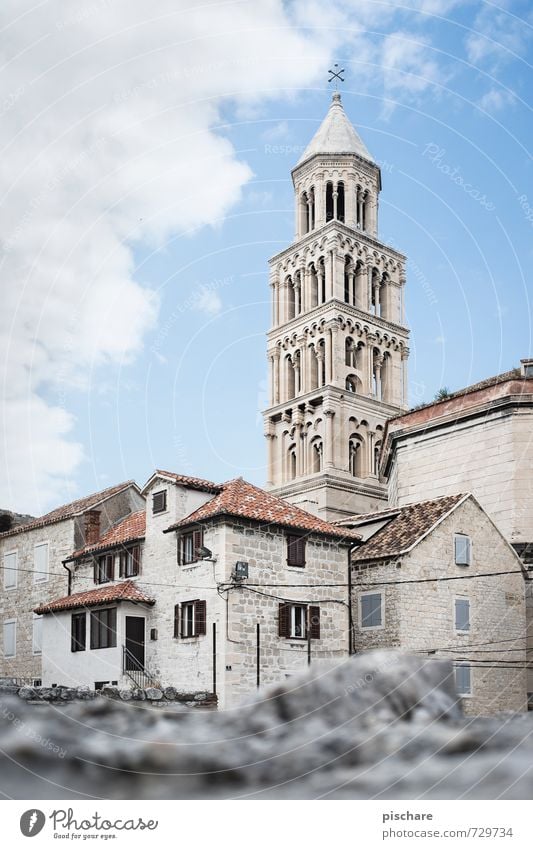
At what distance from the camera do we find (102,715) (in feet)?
53.1

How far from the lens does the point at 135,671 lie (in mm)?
21141

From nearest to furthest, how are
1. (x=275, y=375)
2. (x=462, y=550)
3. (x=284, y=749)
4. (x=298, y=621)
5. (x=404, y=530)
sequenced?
(x=284, y=749) → (x=298, y=621) → (x=462, y=550) → (x=404, y=530) → (x=275, y=375)

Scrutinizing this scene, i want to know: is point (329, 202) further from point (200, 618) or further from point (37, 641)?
point (200, 618)

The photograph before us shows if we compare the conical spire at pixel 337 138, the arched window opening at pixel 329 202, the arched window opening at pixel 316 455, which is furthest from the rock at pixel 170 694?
the conical spire at pixel 337 138

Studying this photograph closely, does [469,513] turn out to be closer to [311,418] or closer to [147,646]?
[147,646]

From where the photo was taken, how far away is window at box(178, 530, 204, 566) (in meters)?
20.7

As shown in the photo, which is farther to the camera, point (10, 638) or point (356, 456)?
point (356, 456)

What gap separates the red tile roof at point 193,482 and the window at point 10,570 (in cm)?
754

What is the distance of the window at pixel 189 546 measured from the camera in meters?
20.7

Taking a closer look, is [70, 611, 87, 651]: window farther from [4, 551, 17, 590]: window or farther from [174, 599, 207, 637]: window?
[4, 551, 17, 590]: window

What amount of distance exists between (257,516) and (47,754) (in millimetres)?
7618

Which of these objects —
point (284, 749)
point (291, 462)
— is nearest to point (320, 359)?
point (291, 462)

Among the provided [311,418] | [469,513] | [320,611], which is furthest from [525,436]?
[311,418]

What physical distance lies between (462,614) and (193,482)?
22.2 feet
